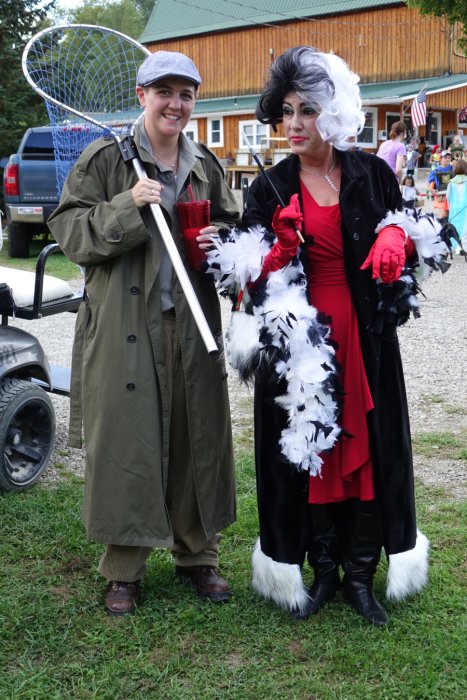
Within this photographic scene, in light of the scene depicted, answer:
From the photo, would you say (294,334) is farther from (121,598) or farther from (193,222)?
(121,598)

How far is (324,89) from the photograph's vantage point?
9.51 feet

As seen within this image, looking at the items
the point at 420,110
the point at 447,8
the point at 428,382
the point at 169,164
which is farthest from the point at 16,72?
the point at 169,164

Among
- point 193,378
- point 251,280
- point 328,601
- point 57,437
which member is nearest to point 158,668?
point 328,601

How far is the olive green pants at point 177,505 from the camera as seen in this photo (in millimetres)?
3205

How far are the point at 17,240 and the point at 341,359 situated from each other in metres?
11.5

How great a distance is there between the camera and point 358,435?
10.2 feet

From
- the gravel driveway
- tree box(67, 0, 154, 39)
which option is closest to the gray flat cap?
the gravel driveway

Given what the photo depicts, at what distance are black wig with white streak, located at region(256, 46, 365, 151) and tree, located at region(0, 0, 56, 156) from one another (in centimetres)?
1609

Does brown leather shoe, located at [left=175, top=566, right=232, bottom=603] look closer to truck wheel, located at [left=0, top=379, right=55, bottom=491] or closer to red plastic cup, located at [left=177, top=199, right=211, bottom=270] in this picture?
red plastic cup, located at [left=177, top=199, right=211, bottom=270]

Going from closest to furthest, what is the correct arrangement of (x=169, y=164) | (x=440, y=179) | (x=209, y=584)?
(x=169, y=164) → (x=209, y=584) → (x=440, y=179)

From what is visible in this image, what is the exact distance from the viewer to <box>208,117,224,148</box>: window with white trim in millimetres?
37375

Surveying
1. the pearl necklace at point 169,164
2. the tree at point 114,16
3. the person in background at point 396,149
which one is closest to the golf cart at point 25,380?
the pearl necklace at point 169,164

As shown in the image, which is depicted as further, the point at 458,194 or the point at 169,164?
the point at 458,194

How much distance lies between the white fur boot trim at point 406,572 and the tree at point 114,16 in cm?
6741
